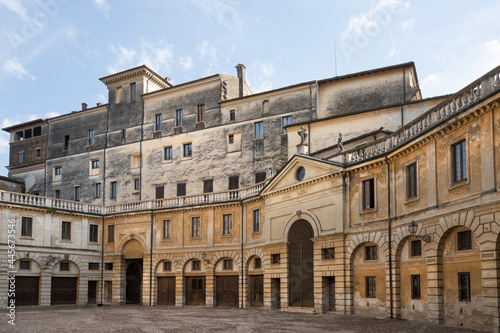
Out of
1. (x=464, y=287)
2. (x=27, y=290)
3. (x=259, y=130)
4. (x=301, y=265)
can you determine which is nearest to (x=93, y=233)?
(x=27, y=290)

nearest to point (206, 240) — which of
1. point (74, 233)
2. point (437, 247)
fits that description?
point (74, 233)

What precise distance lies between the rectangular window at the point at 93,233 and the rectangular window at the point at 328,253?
81.1 ft

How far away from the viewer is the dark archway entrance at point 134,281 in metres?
50.3

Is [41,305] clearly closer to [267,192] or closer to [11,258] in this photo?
[11,258]

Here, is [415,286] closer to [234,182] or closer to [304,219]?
[304,219]

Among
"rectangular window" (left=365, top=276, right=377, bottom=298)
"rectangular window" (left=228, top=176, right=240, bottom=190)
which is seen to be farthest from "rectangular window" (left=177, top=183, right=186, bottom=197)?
"rectangular window" (left=365, top=276, right=377, bottom=298)

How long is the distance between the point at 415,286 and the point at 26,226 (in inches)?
1240

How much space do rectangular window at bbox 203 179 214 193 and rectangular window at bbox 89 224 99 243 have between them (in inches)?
414

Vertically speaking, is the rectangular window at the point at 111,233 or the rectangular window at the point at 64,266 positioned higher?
the rectangular window at the point at 111,233

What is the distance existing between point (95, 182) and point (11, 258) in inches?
592

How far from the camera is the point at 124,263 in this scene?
48781 millimetres

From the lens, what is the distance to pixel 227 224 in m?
43.5

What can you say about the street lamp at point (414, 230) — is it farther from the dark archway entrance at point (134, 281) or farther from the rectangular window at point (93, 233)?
the rectangular window at point (93, 233)

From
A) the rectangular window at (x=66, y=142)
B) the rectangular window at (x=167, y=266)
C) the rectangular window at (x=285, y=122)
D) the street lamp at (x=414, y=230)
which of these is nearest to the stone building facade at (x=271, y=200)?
the street lamp at (x=414, y=230)
